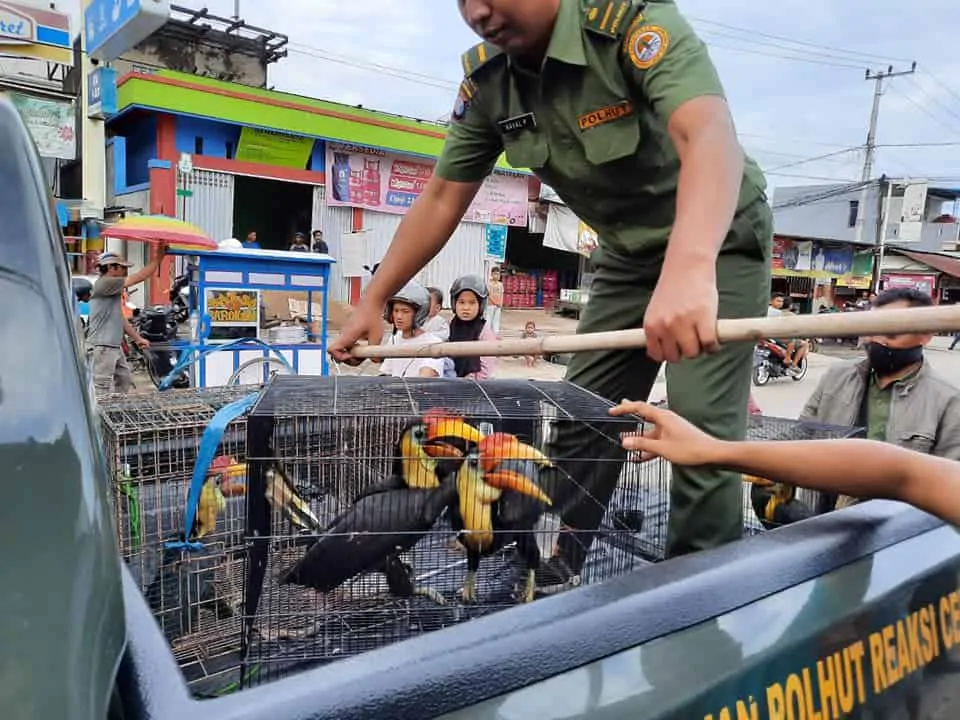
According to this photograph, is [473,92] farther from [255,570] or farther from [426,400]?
[255,570]

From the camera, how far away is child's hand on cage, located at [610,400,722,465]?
1396 mm

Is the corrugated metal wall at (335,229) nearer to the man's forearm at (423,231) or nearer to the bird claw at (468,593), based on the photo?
the man's forearm at (423,231)

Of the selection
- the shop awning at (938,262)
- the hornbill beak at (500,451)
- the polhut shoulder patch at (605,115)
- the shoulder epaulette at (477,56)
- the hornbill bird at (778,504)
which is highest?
the shop awning at (938,262)

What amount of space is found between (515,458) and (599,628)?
73cm

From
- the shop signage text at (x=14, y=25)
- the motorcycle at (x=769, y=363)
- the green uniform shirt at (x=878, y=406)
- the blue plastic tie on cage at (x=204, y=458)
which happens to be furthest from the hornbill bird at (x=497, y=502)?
the shop signage text at (x=14, y=25)

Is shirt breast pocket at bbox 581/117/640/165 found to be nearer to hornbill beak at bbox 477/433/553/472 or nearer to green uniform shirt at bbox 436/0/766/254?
green uniform shirt at bbox 436/0/766/254

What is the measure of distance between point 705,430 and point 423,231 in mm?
1036

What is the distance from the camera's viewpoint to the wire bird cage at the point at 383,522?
1.60 m

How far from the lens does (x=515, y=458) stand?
1704 millimetres

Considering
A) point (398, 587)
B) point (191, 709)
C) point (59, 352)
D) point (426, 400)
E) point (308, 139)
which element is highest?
point (308, 139)

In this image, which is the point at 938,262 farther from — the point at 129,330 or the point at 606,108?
the point at 606,108

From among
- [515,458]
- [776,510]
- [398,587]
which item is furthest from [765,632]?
[776,510]

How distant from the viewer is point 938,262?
27.1 m

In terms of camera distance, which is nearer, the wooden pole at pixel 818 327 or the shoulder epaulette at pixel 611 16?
the wooden pole at pixel 818 327
